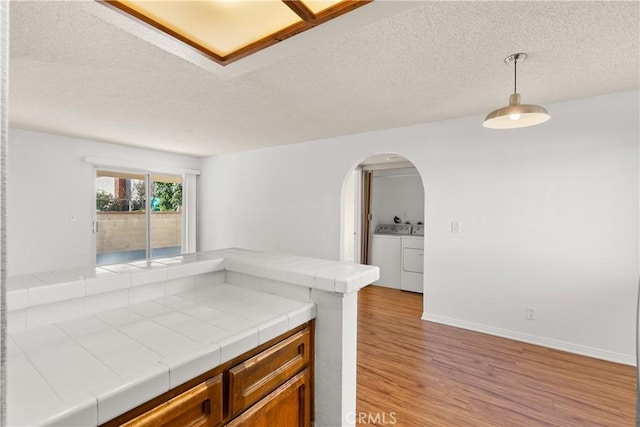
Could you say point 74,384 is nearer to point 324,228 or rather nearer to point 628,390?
point 628,390

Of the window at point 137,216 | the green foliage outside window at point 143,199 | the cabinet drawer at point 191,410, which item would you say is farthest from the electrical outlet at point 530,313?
the green foliage outside window at point 143,199

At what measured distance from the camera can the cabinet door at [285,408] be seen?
985mm

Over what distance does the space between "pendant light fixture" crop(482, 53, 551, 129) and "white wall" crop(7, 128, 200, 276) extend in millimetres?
5225

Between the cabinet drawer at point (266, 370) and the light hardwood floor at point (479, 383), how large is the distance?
3.37 feet

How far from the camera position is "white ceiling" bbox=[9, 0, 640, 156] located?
1552 mm

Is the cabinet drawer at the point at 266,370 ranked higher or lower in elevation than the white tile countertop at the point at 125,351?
lower

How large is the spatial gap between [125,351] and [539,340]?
345cm

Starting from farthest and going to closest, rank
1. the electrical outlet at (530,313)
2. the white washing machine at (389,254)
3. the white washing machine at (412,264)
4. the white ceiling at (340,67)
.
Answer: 1. the white washing machine at (389,254)
2. the white washing machine at (412,264)
3. the electrical outlet at (530,313)
4. the white ceiling at (340,67)

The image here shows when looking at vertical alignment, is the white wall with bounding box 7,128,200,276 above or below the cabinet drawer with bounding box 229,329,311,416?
above

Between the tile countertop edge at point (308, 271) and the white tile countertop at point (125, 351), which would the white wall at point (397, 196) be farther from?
the white tile countertop at point (125, 351)

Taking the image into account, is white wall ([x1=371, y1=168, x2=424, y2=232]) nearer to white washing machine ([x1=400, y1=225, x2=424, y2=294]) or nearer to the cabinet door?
white washing machine ([x1=400, y1=225, x2=424, y2=294])

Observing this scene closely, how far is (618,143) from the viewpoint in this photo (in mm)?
2582

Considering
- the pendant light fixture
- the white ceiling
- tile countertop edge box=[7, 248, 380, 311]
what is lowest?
tile countertop edge box=[7, 248, 380, 311]

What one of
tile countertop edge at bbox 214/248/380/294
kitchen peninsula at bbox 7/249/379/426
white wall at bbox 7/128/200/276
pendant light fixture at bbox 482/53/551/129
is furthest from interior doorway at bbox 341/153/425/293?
white wall at bbox 7/128/200/276
